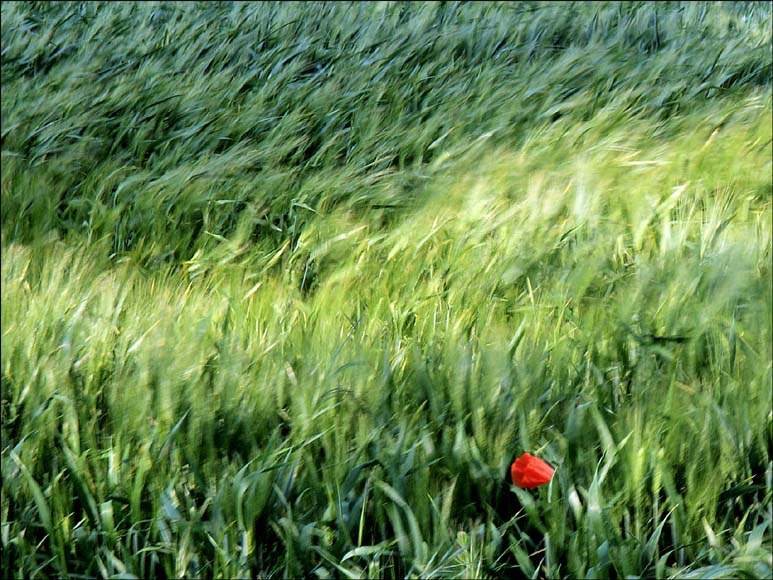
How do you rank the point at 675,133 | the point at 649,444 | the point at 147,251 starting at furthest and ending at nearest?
the point at 675,133
the point at 147,251
the point at 649,444

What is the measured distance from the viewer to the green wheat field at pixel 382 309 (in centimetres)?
140

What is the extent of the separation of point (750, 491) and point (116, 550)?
0.98 metres

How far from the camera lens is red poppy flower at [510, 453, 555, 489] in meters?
1.41

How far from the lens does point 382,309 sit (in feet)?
6.45

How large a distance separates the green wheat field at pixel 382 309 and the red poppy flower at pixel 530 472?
37 millimetres

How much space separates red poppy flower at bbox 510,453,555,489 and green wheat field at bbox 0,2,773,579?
4 centimetres

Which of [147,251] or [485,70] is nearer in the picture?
[147,251]

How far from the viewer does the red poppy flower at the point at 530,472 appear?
1.41m

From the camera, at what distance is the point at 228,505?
137cm

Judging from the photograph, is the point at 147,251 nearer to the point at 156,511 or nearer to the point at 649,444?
the point at 156,511

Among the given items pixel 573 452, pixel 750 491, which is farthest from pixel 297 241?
pixel 750 491

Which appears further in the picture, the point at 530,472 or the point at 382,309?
the point at 382,309

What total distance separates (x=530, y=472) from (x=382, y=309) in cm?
64

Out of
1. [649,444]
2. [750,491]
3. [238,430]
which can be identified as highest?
[238,430]
